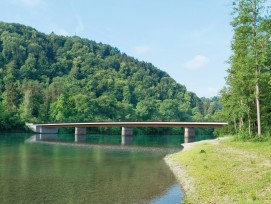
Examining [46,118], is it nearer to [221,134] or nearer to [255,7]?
[221,134]

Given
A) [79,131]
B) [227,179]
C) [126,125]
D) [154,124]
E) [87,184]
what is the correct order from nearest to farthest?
[227,179]
[87,184]
[154,124]
[126,125]
[79,131]

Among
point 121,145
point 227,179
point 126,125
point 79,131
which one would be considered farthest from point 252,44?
point 79,131

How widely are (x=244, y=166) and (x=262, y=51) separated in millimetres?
22013

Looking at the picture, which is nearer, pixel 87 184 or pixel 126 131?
pixel 87 184

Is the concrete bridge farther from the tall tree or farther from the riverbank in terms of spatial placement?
the riverbank

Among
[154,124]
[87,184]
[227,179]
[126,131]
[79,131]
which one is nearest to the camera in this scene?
[227,179]

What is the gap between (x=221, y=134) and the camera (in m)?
70.1

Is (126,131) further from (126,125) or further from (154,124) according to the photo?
(154,124)

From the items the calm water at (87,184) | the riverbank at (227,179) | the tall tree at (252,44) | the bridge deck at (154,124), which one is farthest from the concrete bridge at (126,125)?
the calm water at (87,184)

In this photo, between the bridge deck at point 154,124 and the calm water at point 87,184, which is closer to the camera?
the calm water at point 87,184

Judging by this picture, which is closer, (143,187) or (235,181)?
(235,181)

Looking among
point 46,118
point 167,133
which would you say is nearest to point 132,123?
point 167,133

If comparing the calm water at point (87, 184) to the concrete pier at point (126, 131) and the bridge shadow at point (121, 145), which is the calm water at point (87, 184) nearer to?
the bridge shadow at point (121, 145)

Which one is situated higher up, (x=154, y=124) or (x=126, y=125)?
(x=154, y=124)
